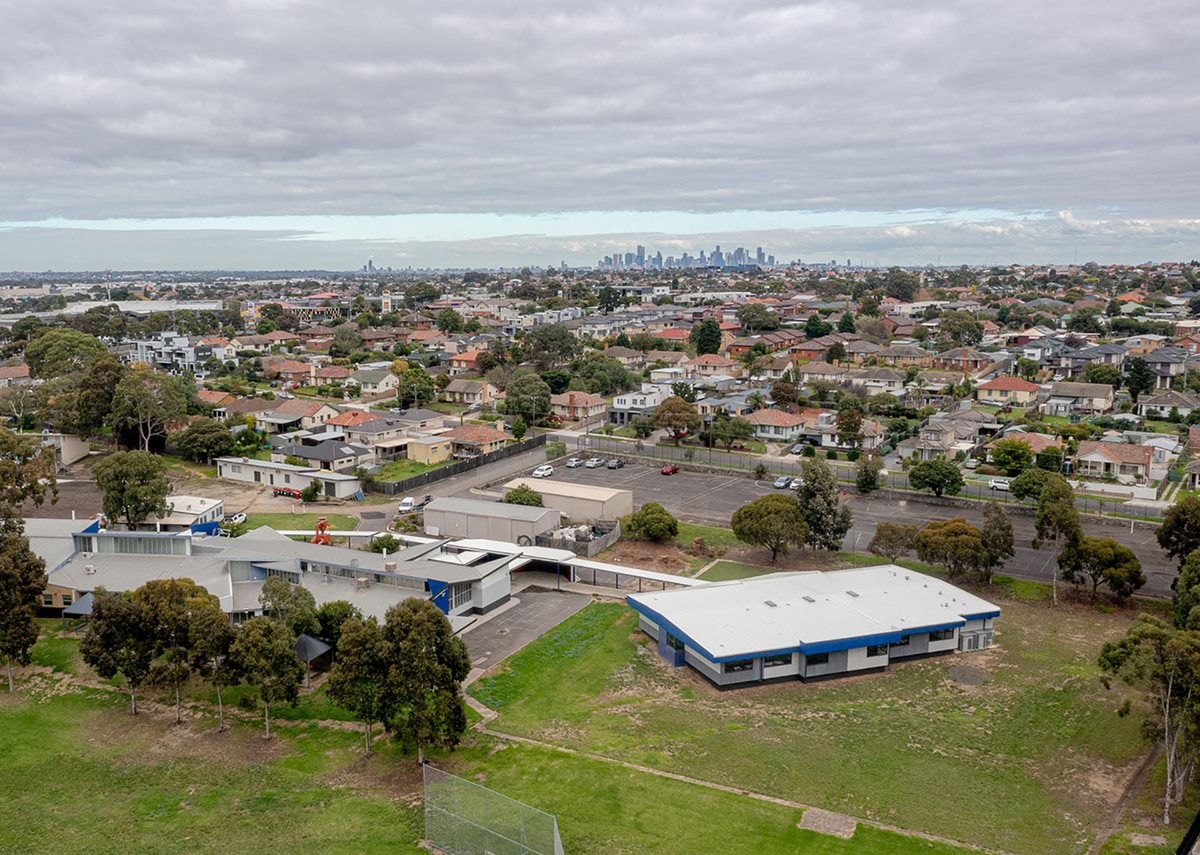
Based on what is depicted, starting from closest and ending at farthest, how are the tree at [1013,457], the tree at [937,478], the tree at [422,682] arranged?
1. the tree at [422,682]
2. the tree at [937,478]
3. the tree at [1013,457]

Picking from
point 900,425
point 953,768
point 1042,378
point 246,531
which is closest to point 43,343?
point 246,531

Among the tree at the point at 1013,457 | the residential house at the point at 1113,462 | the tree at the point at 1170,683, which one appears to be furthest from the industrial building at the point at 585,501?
the residential house at the point at 1113,462

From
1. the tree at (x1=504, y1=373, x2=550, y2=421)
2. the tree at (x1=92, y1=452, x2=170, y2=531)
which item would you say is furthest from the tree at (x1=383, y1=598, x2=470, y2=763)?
the tree at (x1=504, y1=373, x2=550, y2=421)

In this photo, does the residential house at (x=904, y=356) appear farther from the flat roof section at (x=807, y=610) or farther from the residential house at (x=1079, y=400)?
the flat roof section at (x=807, y=610)

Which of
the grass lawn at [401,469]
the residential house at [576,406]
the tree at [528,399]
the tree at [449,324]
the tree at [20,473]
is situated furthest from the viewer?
the tree at [449,324]

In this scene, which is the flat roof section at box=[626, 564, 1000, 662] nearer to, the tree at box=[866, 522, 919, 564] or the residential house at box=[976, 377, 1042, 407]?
the tree at box=[866, 522, 919, 564]

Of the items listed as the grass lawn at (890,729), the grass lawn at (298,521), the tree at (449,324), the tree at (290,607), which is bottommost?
the grass lawn at (890,729)

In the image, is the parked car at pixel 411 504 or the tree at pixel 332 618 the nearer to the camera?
the tree at pixel 332 618
